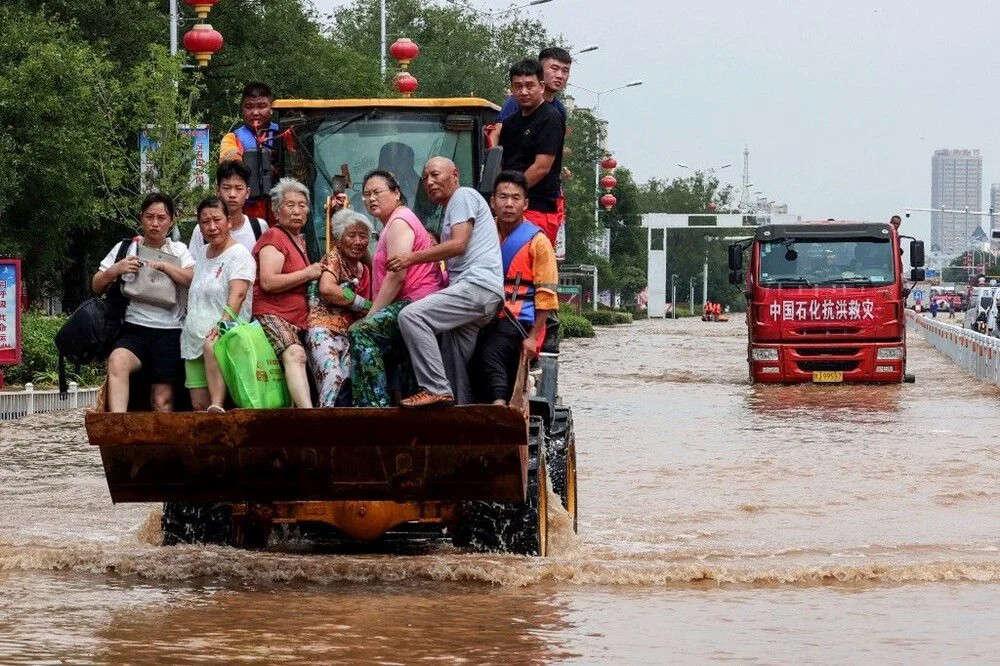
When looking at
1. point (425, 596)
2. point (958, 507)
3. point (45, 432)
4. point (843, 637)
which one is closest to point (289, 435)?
point (425, 596)

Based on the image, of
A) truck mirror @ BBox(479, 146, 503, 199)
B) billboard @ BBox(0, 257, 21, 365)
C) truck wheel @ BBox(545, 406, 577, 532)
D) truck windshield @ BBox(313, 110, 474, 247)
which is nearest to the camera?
truck mirror @ BBox(479, 146, 503, 199)

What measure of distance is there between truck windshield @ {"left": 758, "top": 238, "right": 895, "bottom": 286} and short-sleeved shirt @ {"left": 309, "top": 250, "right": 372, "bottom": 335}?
21.1 metres

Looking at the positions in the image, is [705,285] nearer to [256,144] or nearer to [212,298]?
[256,144]

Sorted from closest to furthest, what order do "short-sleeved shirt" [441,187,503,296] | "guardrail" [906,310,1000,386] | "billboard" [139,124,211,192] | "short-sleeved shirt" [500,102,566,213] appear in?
"short-sleeved shirt" [441,187,503,296] < "short-sleeved shirt" [500,102,566,213] < "billboard" [139,124,211,192] < "guardrail" [906,310,1000,386]

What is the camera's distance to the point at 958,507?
15.9 meters

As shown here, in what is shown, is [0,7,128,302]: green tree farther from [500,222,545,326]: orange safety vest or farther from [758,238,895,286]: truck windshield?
[500,222,545,326]: orange safety vest

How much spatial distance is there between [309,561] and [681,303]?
154 m

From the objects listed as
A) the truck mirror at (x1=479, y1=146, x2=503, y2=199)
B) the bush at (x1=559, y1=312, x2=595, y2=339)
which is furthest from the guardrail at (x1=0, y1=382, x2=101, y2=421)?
the bush at (x1=559, y1=312, x2=595, y2=339)

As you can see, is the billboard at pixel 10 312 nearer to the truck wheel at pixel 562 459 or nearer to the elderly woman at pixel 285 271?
the truck wheel at pixel 562 459

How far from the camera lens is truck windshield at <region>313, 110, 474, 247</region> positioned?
1355 cm

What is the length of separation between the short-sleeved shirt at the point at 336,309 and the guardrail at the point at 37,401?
41.5ft

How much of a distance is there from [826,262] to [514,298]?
68.9 feet

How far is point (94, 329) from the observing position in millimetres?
10664

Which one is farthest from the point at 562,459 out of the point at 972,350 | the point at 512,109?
the point at 972,350
